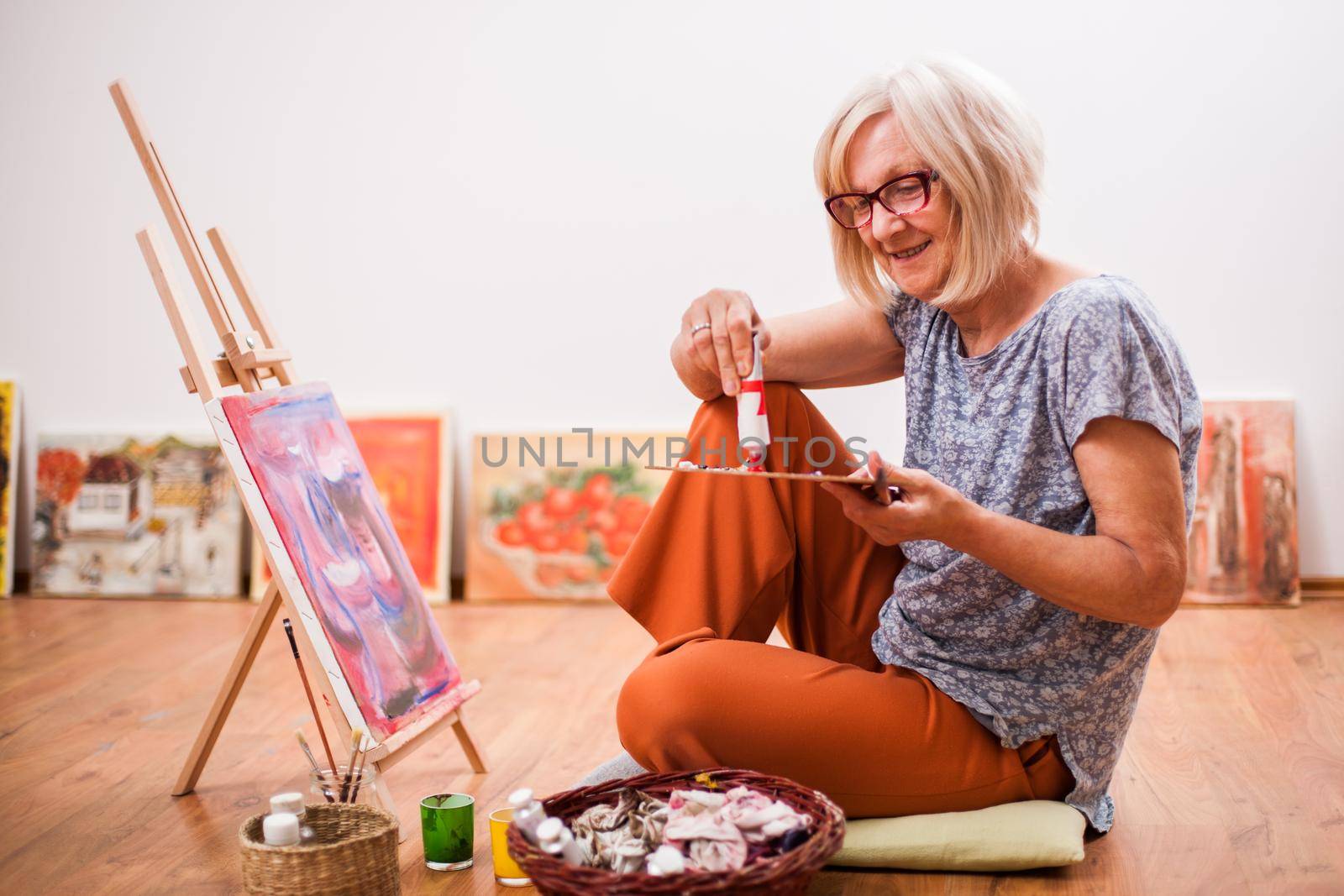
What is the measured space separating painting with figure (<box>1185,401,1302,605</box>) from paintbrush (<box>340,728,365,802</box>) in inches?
98.4

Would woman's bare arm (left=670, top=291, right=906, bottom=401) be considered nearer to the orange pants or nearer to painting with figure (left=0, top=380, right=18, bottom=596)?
the orange pants

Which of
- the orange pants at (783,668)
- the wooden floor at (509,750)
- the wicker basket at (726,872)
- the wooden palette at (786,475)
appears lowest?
the wooden floor at (509,750)

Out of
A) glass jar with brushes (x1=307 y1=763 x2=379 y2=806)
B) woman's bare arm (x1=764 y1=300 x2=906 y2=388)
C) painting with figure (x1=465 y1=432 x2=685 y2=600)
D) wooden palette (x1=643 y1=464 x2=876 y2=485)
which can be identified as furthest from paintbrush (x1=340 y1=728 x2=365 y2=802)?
painting with figure (x1=465 y1=432 x2=685 y2=600)

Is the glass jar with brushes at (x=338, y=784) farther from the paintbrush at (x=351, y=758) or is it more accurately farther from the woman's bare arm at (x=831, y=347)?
the woman's bare arm at (x=831, y=347)

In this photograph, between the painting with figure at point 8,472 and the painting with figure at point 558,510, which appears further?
the painting with figure at point 8,472

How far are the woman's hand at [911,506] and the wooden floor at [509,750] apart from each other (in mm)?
490

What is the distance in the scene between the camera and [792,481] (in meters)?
1.91

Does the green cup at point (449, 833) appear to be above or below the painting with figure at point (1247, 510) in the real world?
below

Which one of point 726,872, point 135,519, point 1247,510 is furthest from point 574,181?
point 726,872

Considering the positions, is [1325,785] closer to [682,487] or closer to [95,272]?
[682,487]

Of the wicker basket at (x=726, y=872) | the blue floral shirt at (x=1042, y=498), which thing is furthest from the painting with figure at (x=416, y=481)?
the wicker basket at (x=726, y=872)

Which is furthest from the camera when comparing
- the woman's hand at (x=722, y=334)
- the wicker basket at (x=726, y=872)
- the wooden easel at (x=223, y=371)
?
the wooden easel at (x=223, y=371)

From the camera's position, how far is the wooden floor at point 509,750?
1721mm

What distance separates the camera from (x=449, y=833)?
173cm
